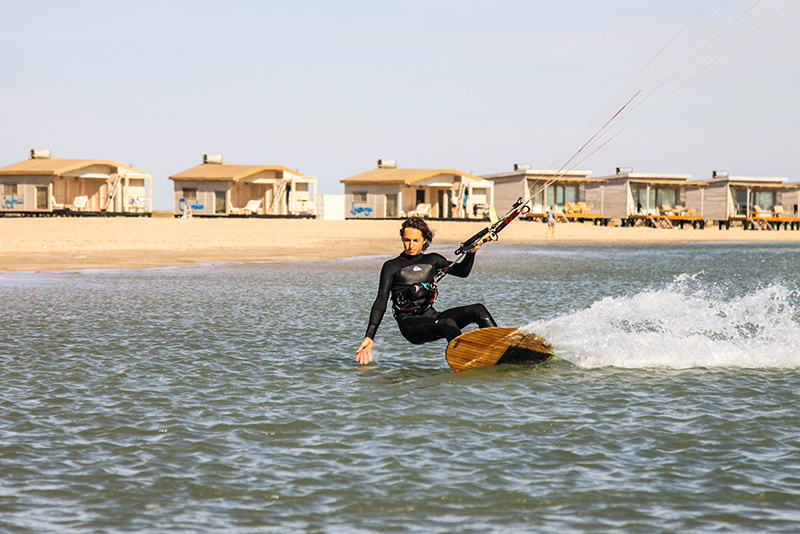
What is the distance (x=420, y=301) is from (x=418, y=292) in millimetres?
114

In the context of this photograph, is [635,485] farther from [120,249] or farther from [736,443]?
[120,249]

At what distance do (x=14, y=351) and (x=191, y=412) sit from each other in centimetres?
413

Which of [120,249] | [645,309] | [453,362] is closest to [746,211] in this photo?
[120,249]

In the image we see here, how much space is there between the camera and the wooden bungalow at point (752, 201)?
67312mm

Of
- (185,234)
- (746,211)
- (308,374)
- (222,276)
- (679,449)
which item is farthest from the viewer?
(746,211)

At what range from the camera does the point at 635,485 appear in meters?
5.18

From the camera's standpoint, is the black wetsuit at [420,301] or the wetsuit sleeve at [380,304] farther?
the black wetsuit at [420,301]

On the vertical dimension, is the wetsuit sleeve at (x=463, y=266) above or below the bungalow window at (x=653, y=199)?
below

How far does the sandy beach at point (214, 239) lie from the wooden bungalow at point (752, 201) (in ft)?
28.4

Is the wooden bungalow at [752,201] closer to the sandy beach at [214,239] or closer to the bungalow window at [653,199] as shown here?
the bungalow window at [653,199]

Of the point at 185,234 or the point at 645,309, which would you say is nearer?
the point at 645,309

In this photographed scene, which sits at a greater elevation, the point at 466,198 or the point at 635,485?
the point at 466,198

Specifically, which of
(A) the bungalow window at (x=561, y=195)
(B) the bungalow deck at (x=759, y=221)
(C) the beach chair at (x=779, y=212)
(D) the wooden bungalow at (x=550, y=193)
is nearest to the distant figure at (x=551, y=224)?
(D) the wooden bungalow at (x=550, y=193)

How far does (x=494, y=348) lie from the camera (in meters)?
8.94
